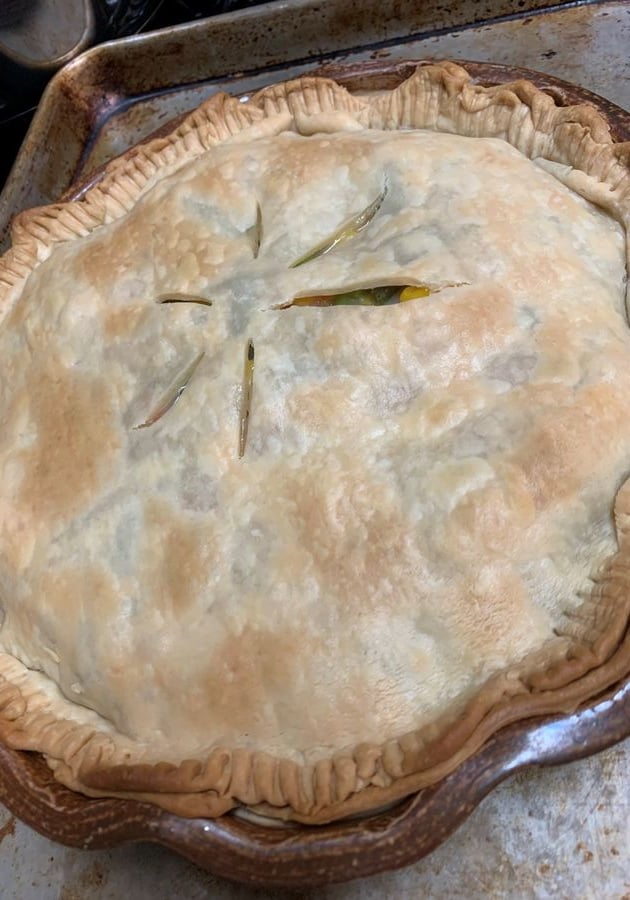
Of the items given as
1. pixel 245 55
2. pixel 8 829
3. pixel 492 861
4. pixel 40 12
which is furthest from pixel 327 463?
pixel 40 12

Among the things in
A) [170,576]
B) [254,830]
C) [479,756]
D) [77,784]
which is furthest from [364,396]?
[77,784]

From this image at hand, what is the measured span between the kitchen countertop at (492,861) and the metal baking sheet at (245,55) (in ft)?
6.35

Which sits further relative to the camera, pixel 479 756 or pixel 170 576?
pixel 170 576

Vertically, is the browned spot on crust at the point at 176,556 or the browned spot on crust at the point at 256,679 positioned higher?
the browned spot on crust at the point at 176,556

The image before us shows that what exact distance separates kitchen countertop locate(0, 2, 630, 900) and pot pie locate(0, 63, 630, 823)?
14.5 inches

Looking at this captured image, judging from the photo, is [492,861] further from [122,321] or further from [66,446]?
[122,321]

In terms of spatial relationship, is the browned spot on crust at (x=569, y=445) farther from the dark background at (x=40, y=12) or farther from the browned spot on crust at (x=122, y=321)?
the dark background at (x=40, y=12)

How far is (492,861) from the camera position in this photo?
1.44 m

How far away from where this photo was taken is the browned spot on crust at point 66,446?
163 centimetres

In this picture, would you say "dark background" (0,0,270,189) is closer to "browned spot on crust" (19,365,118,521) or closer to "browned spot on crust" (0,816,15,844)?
"browned spot on crust" (19,365,118,521)

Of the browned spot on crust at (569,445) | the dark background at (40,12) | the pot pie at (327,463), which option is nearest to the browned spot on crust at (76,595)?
the pot pie at (327,463)

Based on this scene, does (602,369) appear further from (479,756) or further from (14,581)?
(14,581)

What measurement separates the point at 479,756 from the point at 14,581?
1.07 m

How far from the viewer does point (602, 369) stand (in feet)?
4.56
